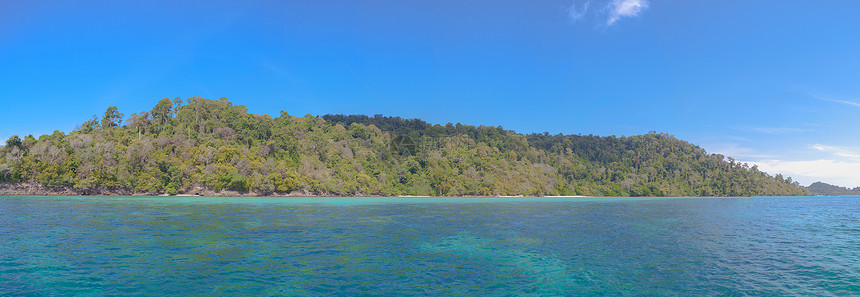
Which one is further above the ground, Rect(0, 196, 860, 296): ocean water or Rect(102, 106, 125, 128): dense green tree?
Result: Rect(102, 106, 125, 128): dense green tree

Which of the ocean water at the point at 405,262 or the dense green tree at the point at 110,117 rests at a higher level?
the dense green tree at the point at 110,117

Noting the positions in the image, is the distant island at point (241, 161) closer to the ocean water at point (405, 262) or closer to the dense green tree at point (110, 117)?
the dense green tree at point (110, 117)

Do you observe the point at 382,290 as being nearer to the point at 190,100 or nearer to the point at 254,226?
the point at 254,226

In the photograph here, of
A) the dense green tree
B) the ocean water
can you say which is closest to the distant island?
the dense green tree

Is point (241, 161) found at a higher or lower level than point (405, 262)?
higher

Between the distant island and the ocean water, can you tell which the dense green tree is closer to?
the distant island

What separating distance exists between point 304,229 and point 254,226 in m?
5.00

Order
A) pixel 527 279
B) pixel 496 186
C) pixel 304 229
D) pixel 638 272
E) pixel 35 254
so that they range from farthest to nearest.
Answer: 1. pixel 496 186
2. pixel 304 229
3. pixel 35 254
4. pixel 638 272
5. pixel 527 279

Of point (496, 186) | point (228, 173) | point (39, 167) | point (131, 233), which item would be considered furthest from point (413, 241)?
point (496, 186)

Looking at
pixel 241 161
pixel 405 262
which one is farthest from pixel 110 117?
pixel 405 262

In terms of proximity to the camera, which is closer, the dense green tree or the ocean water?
the ocean water

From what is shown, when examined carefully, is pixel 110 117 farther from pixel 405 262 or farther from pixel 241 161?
pixel 405 262

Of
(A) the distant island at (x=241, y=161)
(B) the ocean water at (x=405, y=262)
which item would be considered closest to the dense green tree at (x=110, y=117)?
(A) the distant island at (x=241, y=161)

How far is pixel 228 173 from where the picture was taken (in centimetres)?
11075
